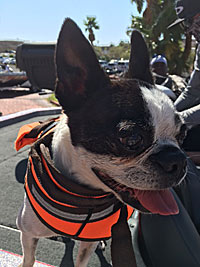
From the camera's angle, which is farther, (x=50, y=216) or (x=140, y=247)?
(x=140, y=247)

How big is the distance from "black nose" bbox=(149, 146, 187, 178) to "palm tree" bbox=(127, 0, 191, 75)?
15.8 metres

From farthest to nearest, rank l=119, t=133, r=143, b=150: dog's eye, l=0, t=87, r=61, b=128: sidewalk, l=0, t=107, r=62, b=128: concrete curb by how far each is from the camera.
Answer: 1. l=0, t=87, r=61, b=128: sidewalk
2. l=0, t=107, r=62, b=128: concrete curb
3. l=119, t=133, r=143, b=150: dog's eye

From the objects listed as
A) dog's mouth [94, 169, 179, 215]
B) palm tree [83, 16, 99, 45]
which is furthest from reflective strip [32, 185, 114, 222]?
palm tree [83, 16, 99, 45]

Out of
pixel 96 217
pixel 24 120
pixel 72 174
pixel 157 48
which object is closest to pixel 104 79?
pixel 72 174

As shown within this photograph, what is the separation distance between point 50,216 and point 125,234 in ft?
1.78

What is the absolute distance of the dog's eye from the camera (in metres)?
1.34

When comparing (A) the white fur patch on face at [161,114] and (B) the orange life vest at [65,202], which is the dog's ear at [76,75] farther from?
(B) the orange life vest at [65,202]

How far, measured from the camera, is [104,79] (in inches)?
61.6

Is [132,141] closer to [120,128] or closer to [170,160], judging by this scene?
[120,128]

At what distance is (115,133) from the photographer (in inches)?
53.6

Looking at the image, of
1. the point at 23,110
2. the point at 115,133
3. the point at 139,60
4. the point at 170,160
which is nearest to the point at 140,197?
the point at 170,160

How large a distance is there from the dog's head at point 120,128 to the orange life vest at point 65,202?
0.72 feet

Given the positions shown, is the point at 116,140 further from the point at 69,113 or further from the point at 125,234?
the point at 125,234

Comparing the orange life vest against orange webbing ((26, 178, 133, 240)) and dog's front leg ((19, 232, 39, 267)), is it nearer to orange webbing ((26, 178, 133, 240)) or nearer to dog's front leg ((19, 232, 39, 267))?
orange webbing ((26, 178, 133, 240))
